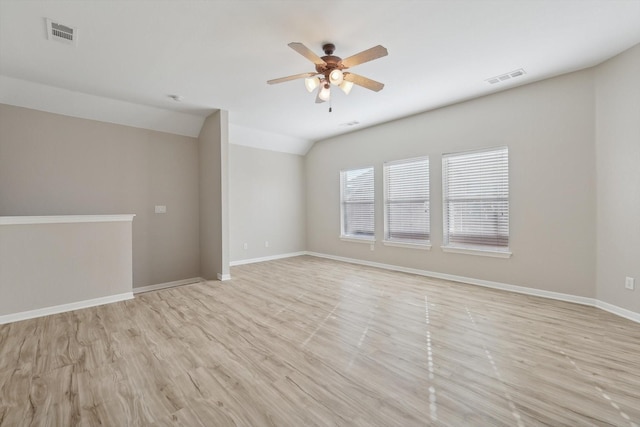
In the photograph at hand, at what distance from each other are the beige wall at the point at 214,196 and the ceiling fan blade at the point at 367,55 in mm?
2926

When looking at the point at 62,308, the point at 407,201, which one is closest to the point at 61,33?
the point at 62,308


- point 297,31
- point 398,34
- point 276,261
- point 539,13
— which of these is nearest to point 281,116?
point 297,31

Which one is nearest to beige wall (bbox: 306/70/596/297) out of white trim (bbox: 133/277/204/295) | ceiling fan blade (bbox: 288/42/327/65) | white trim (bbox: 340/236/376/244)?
white trim (bbox: 340/236/376/244)

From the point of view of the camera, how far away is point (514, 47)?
9.44 ft

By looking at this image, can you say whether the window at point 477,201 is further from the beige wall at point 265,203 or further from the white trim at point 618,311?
the beige wall at point 265,203

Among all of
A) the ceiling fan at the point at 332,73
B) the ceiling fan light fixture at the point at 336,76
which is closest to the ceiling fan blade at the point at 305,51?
the ceiling fan at the point at 332,73

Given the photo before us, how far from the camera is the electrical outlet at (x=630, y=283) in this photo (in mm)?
2902

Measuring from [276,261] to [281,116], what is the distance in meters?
3.22

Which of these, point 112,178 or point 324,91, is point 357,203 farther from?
point 112,178

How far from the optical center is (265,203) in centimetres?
650

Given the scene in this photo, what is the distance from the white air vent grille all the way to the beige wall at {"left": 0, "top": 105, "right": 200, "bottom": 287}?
526 centimetres

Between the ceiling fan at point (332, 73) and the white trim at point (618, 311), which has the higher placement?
the ceiling fan at point (332, 73)

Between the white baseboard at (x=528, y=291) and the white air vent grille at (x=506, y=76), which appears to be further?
the white air vent grille at (x=506, y=76)

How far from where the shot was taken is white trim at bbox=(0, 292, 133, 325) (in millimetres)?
3086
